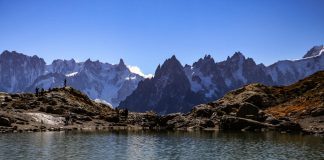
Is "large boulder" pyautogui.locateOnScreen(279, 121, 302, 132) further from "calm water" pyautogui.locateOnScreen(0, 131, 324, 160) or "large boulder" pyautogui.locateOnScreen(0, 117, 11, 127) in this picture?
"large boulder" pyautogui.locateOnScreen(0, 117, 11, 127)

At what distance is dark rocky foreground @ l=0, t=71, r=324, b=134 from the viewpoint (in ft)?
425

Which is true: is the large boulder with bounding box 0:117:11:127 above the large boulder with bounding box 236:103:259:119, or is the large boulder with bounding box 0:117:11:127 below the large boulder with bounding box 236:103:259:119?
below

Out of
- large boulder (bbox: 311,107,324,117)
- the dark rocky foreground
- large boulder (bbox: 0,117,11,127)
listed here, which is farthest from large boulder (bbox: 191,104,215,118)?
large boulder (bbox: 0,117,11,127)

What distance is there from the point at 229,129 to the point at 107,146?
62876 mm

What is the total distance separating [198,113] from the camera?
171 meters

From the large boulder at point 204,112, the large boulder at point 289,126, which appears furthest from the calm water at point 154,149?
the large boulder at point 204,112

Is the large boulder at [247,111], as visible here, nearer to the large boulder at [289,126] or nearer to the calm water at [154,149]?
the large boulder at [289,126]

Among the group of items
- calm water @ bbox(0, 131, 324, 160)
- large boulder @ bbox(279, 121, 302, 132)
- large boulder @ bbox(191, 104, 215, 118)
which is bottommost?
calm water @ bbox(0, 131, 324, 160)

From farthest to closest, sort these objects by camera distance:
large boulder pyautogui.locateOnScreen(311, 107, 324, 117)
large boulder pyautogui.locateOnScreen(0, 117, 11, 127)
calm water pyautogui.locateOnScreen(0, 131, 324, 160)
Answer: large boulder pyautogui.locateOnScreen(311, 107, 324, 117)
large boulder pyautogui.locateOnScreen(0, 117, 11, 127)
calm water pyautogui.locateOnScreen(0, 131, 324, 160)

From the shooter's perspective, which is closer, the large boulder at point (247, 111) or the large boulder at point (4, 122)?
the large boulder at point (4, 122)

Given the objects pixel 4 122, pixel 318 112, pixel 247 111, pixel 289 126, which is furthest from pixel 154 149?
pixel 318 112

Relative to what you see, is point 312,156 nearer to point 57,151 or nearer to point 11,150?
point 57,151

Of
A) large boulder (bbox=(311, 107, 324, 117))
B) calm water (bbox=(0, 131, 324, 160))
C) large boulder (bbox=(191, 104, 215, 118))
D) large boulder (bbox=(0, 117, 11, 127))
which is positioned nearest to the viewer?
calm water (bbox=(0, 131, 324, 160))

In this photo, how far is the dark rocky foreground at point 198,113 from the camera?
5103 inches
